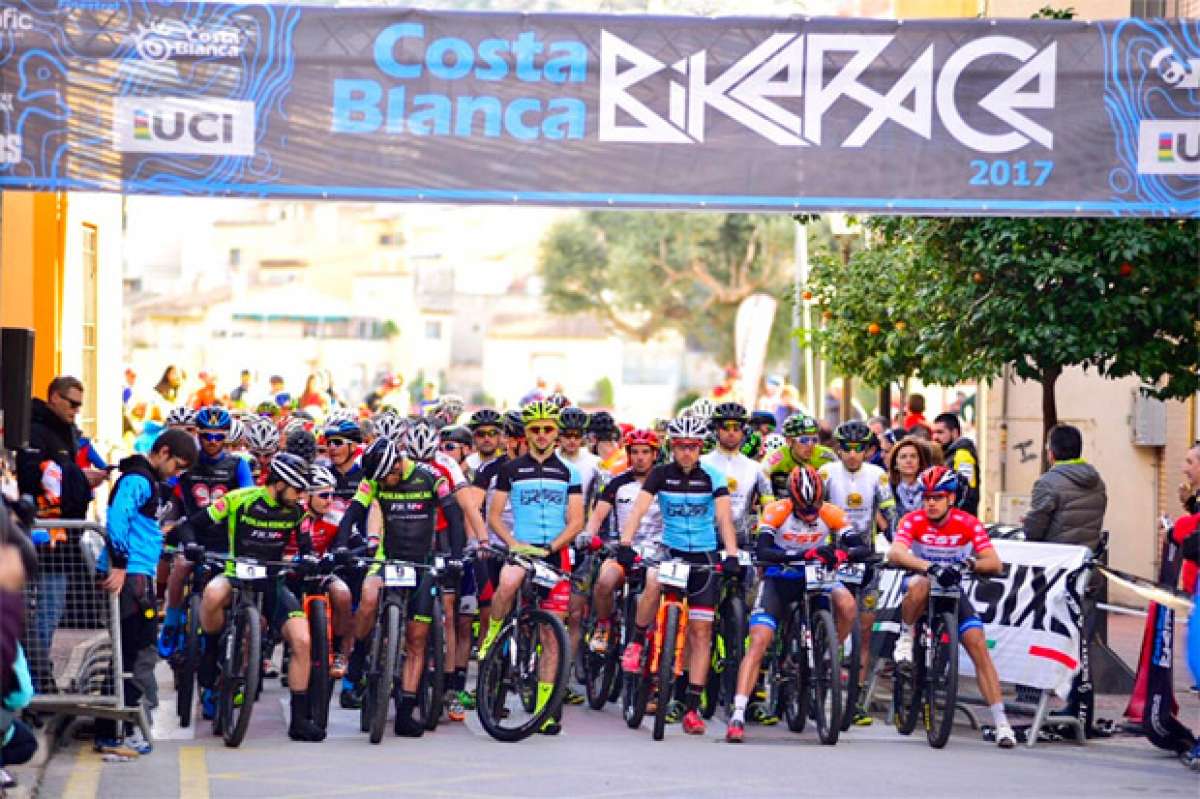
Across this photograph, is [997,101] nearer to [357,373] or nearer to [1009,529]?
[1009,529]

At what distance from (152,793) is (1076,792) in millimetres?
4995

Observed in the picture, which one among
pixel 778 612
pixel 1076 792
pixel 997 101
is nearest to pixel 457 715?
pixel 778 612

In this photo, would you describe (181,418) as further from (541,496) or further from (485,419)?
(541,496)

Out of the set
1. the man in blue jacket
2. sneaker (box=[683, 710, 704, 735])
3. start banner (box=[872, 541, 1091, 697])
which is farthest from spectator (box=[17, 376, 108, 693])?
start banner (box=[872, 541, 1091, 697])

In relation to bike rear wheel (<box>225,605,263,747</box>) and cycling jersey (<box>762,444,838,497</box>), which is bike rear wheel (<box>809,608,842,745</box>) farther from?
bike rear wheel (<box>225,605,263,747</box>)

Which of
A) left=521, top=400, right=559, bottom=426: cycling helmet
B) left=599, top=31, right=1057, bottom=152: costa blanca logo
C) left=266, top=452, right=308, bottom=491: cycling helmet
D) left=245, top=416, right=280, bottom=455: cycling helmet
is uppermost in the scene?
left=599, top=31, right=1057, bottom=152: costa blanca logo

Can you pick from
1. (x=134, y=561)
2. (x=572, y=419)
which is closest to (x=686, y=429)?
(x=572, y=419)

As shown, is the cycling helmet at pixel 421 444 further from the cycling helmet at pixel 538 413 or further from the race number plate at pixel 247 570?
the race number plate at pixel 247 570

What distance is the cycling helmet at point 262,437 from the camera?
→ 564 inches

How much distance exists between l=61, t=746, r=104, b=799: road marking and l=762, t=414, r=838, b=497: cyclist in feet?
18.7

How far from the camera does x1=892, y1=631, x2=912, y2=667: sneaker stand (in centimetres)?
1284

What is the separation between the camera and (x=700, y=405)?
50.7 ft

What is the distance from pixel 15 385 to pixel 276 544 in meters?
1.83

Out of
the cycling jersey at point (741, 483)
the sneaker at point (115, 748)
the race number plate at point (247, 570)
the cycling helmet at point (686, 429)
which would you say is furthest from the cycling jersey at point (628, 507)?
the sneaker at point (115, 748)
